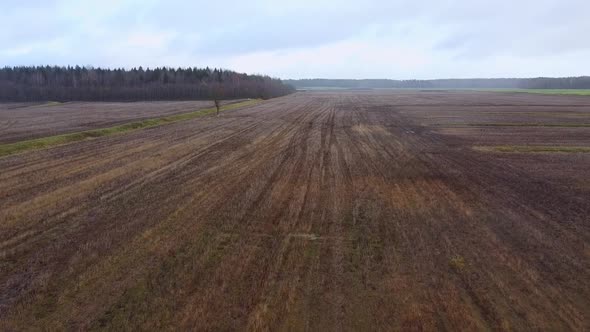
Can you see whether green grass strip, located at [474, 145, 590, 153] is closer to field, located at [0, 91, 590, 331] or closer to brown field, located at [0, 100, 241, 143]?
field, located at [0, 91, 590, 331]

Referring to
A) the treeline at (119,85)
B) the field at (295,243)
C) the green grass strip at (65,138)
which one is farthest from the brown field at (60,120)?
the treeline at (119,85)

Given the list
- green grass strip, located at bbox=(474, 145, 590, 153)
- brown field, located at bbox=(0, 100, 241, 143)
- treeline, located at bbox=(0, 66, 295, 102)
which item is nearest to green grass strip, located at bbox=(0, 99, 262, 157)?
brown field, located at bbox=(0, 100, 241, 143)

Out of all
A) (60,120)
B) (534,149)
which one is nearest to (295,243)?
(534,149)

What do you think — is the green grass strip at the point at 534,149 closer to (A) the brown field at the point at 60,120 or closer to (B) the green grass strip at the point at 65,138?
(B) the green grass strip at the point at 65,138

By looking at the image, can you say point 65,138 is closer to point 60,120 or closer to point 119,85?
point 60,120

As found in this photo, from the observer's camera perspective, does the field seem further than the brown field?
No

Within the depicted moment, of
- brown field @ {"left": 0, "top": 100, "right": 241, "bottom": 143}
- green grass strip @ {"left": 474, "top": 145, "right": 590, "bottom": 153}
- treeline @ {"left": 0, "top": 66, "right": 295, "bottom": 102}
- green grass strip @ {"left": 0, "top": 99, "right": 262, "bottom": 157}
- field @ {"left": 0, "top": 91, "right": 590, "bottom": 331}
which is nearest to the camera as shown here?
field @ {"left": 0, "top": 91, "right": 590, "bottom": 331}
